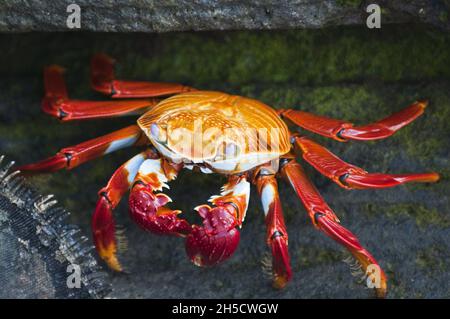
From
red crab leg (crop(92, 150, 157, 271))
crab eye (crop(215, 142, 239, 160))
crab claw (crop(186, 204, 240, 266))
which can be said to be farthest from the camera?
red crab leg (crop(92, 150, 157, 271))

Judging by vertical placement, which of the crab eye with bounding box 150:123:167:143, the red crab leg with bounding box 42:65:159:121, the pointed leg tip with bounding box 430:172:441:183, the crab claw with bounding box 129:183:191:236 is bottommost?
the crab claw with bounding box 129:183:191:236

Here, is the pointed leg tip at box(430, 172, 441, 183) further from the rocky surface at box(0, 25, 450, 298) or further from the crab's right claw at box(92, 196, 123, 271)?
the crab's right claw at box(92, 196, 123, 271)

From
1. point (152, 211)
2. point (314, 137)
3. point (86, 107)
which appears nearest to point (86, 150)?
point (86, 107)

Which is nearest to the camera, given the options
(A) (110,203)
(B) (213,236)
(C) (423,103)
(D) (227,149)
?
(B) (213,236)

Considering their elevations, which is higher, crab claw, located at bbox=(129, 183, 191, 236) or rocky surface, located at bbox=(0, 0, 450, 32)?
rocky surface, located at bbox=(0, 0, 450, 32)

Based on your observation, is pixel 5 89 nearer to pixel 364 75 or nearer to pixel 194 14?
pixel 194 14

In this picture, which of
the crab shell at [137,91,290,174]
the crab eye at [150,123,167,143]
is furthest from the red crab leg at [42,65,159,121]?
the crab eye at [150,123,167,143]

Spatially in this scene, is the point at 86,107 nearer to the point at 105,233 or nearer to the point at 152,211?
the point at 105,233
